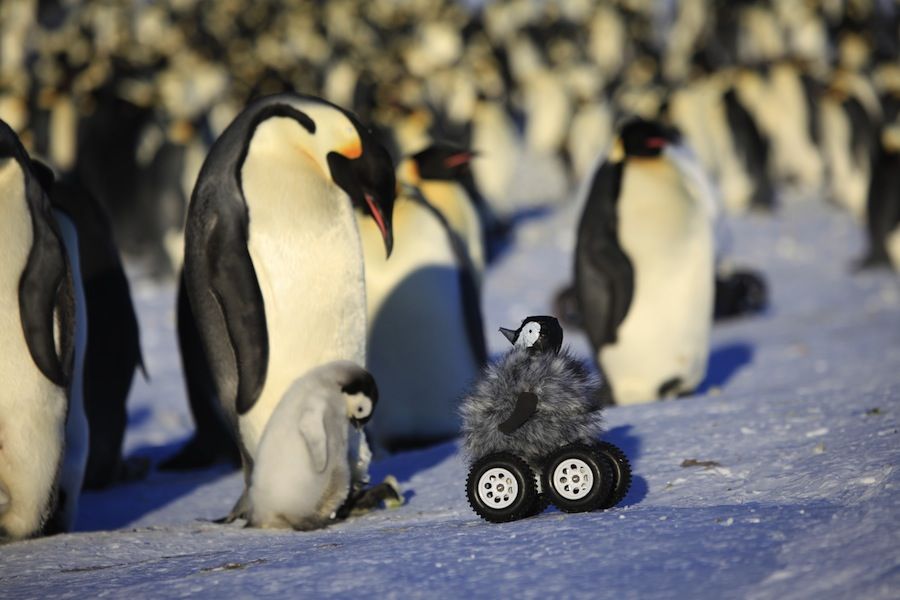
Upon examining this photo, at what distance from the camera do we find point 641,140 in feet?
22.5

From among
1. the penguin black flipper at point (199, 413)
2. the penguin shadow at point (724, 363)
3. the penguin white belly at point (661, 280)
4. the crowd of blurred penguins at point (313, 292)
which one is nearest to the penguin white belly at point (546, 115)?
the crowd of blurred penguins at point (313, 292)

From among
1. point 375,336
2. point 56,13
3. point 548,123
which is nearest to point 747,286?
point 375,336

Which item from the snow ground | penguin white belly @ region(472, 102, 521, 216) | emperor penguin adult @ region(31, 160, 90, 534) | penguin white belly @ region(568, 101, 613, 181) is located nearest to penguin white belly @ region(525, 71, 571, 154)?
penguin white belly @ region(568, 101, 613, 181)

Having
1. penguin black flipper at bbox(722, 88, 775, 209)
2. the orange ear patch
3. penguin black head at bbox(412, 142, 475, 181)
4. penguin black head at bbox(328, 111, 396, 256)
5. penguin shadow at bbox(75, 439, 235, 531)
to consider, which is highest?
penguin black flipper at bbox(722, 88, 775, 209)

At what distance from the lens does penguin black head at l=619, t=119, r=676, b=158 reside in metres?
6.86

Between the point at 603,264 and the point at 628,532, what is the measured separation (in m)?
3.75

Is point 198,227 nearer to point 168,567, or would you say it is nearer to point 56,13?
point 168,567

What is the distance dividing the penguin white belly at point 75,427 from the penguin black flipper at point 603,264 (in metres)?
2.81

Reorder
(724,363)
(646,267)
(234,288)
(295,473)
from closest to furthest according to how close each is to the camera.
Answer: (295,473) → (234,288) → (646,267) → (724,363)

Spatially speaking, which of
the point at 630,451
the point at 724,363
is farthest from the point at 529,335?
the point at 724,363

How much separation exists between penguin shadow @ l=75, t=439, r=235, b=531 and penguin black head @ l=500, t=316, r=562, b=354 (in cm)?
181

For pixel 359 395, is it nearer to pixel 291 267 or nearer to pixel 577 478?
pixel 291 267

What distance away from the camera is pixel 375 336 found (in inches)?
247

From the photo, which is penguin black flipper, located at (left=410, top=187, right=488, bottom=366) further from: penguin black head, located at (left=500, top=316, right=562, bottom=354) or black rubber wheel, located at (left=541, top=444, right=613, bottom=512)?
black rubber wheel, located at (left=541, top=444, right=613, bottom=512)
